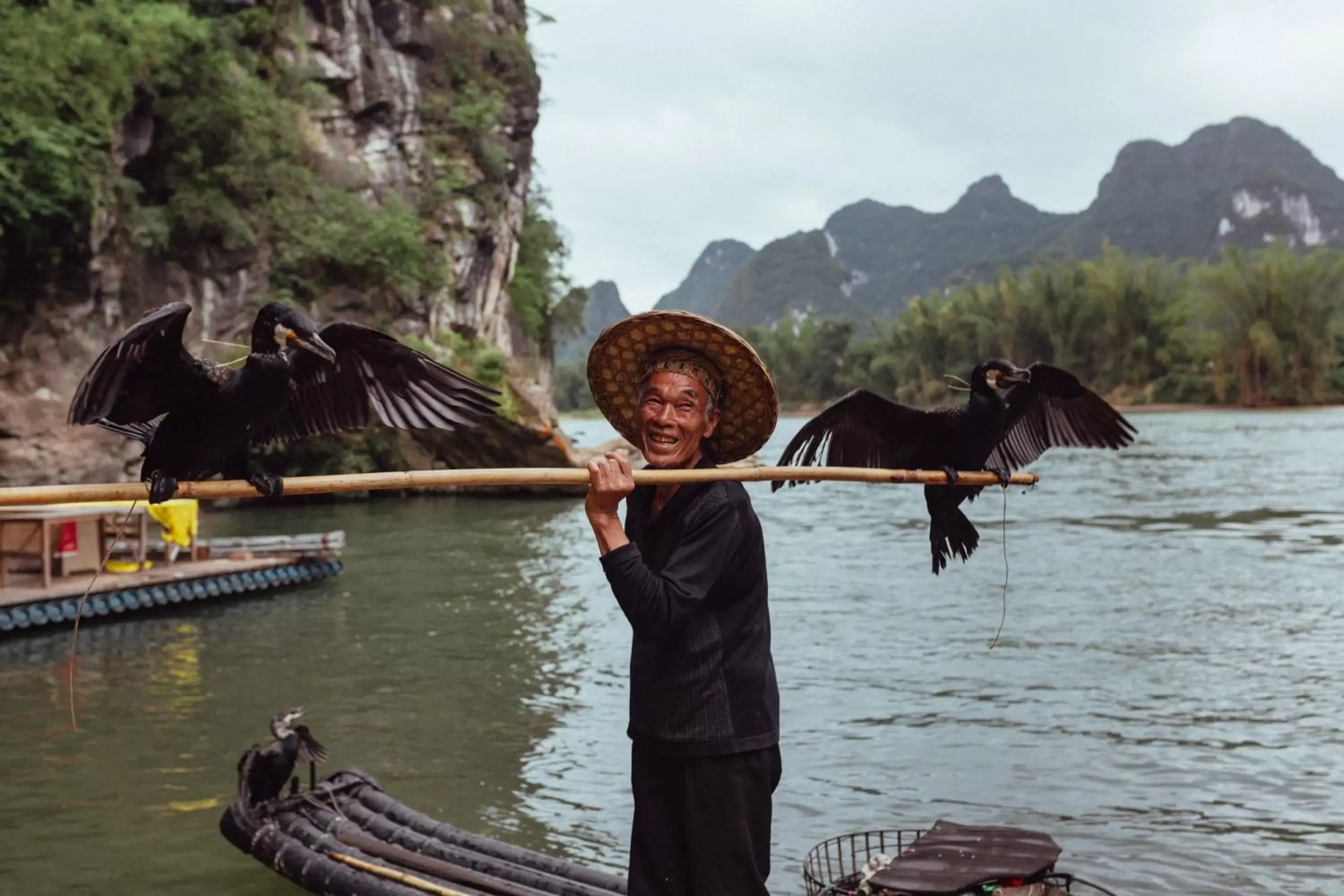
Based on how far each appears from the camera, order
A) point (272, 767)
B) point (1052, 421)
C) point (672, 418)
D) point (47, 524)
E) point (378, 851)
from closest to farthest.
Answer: point (672, 418), point (1052, 421), point (378, 851), point (272, 767), point (47, 524)

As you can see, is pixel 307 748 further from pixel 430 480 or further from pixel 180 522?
pixel 180 522

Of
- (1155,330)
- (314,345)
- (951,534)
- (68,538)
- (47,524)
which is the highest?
(1155,330)

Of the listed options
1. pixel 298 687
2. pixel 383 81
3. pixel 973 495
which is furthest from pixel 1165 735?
pixel 383 81

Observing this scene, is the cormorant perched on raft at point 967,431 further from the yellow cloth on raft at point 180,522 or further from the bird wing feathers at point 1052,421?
the yellow cloth on raft at point 180,522

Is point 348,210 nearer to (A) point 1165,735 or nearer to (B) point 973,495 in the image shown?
(A) point 1165,735

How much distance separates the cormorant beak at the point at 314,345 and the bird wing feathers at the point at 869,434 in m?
1.67

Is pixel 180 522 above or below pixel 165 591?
above

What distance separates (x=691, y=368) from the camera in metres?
2.67

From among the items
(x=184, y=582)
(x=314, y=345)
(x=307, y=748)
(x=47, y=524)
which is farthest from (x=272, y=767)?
(x=184, y=582)

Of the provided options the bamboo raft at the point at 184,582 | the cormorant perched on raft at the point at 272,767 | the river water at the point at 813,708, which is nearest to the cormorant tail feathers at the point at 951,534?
the river water at the point at 813,708

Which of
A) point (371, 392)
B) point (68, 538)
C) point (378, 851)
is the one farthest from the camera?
point (68, 538)

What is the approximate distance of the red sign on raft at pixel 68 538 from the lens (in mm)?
13448

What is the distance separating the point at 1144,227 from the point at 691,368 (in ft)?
570

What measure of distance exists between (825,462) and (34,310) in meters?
18.7
